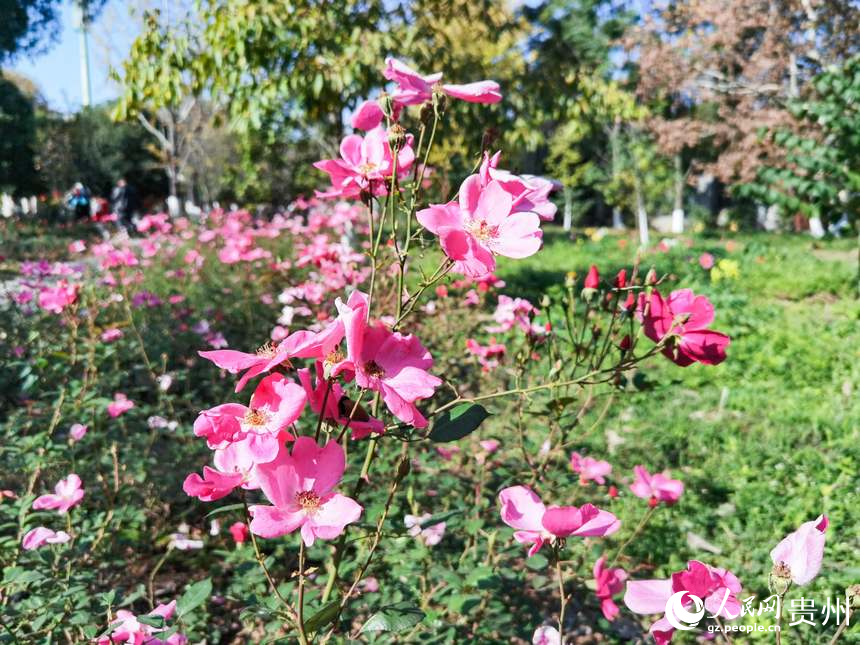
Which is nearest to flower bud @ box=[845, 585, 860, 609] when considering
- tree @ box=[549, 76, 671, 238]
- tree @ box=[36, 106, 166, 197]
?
tree @ box=[549, 76, 671, 238]

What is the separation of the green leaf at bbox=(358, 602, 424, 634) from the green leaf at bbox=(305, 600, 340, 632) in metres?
0.07

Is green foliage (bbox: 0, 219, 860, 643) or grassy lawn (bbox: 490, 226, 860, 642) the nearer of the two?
green foliage (bbox: 0, 219, 860, 643)

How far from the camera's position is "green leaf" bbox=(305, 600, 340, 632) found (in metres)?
0.74

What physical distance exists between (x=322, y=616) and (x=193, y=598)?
34 cm

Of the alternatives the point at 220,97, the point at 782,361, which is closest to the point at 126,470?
the point at 782,361

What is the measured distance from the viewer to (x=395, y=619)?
84 centimetres

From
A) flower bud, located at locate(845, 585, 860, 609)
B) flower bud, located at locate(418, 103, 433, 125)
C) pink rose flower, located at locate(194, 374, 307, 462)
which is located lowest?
flower bud, located at locate(845, 585, 860, 609)

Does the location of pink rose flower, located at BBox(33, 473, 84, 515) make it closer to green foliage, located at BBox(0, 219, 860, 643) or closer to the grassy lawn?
green foliage, located at BBox(0, 219, 860, 643)

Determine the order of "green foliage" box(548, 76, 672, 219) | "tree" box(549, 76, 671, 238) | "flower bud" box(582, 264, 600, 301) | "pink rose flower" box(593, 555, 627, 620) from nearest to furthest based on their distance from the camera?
1. "flower bud" box(582, 264, 600, 301)
2. "pink rose flower" box(593, 555, 627, 620)
3. "tree" box(549, 76, 671, 238)
4. "green foliage" box(548, 76, 672, 219)

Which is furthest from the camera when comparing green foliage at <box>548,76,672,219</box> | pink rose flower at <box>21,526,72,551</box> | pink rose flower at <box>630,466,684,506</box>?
green foliage at <box>548,76,672,219</box>

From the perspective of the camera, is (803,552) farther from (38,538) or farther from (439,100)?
(38,538)

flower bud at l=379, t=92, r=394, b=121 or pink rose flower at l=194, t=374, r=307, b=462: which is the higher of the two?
flower bud at l=379, t=92, r=394, b=121

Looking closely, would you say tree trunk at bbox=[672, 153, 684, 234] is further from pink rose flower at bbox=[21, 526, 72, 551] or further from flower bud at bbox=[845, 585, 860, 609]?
flower bud at bbox=[845, 585, 860, 609]

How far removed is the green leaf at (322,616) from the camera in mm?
735
